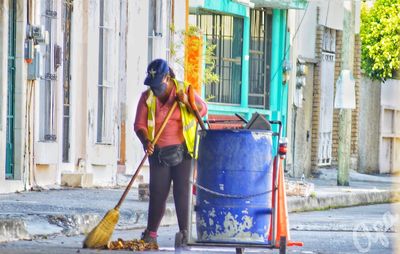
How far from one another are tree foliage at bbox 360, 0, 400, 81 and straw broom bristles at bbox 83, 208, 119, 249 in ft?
88.9

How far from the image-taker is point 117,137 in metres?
25.2

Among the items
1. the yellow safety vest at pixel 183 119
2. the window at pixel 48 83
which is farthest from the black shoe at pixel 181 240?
the window at pixel 48 83

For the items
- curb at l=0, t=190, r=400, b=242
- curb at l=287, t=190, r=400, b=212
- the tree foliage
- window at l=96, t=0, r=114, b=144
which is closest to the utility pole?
curb at l=287, t=190, r=400, b=212

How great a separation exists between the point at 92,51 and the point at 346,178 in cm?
900

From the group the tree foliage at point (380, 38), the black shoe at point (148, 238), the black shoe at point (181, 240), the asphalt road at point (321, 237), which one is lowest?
the asphalt road at point (321, 237)

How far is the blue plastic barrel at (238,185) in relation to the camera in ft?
42.4

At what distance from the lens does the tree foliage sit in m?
41.8

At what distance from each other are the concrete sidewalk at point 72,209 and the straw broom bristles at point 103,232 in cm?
99

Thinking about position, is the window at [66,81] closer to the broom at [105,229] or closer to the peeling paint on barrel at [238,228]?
the broom at [105,229]

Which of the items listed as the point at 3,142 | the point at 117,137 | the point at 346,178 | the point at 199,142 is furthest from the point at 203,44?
the point at 199,142

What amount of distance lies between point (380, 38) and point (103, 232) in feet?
95.9

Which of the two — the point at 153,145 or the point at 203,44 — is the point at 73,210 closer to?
the point at 153,145

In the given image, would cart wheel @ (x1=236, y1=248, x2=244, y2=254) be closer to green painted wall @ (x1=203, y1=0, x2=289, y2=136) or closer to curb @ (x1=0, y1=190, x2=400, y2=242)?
curb @ (x1=0, y1=190, x2=400, y2=242)

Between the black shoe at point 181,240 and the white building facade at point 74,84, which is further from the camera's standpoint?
the white building facade at point 74,84
